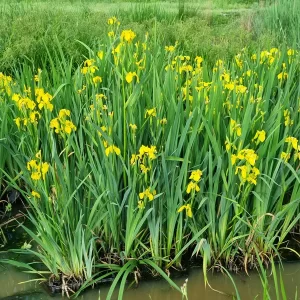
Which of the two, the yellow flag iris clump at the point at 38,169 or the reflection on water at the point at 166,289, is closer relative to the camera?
the yellow flag iris clump at the point at 38,169

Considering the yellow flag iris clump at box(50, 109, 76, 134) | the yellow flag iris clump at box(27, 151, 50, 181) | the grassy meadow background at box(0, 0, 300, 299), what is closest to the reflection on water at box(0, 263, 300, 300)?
the grassy meadow background at box(0, 0, 300, 299)

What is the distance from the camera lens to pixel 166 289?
2.52 m

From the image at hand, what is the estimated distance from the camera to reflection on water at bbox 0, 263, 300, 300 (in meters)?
2.49

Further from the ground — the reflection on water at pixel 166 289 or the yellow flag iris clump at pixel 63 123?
the yellow flag iris clump at pixel 63 123

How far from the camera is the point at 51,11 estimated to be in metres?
6.02

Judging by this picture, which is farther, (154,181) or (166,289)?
(154,181)

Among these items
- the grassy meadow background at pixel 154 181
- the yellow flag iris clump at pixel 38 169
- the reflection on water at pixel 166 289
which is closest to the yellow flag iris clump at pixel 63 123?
the grassy meadow background at pixel 154 181

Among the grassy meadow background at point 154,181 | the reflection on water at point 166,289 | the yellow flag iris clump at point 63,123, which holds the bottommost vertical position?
the reflection on water at point 166,289

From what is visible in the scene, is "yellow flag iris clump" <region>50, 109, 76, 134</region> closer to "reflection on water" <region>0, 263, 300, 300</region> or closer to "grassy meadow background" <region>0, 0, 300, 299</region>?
"grassy meadow background" <region>0, 0, 300, 299</region>

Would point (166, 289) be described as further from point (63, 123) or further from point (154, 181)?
point (63, 123)

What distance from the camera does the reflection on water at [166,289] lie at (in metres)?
2.49

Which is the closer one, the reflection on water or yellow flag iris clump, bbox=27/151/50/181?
yellow flag iris clump, bbox=27/151/50/181

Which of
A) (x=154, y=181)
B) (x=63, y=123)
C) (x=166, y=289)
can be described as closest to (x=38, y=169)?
(x=63, y=123)

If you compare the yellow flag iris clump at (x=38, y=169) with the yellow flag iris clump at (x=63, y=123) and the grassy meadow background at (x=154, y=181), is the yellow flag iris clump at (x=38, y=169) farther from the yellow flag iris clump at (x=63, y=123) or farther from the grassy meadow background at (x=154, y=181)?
the yellow flag iris clump at (x=63, y=123)
